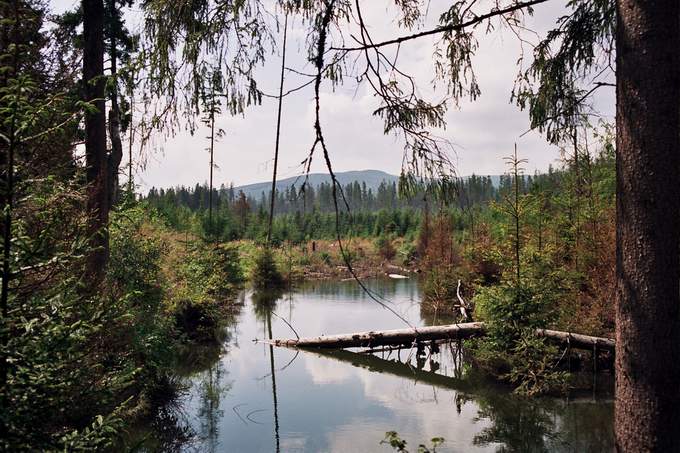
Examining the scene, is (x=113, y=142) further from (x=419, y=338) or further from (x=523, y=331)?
(x=523, y=331)

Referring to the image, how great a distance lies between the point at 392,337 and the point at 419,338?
751 mm

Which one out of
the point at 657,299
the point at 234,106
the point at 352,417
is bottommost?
the point at 352,417

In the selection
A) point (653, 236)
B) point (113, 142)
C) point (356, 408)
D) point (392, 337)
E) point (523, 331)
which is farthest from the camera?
point (113, 142)

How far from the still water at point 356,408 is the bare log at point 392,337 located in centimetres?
39

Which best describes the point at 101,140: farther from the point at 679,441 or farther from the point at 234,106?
the point at 679,441

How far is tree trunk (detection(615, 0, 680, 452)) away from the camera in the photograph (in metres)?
2.86

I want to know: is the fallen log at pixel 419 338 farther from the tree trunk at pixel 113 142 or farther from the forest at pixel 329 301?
the tree trunk at pixel 113 142

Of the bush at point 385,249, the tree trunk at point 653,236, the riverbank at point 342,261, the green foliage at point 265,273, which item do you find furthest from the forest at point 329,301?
the bush at point 385,249

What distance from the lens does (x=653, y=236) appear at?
9.46ft

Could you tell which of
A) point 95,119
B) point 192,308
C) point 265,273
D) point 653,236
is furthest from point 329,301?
point 653,236

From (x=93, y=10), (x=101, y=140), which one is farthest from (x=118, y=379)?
(x=93, y=10)

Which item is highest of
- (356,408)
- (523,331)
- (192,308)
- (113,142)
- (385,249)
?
(113,142)

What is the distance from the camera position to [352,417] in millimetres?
10703

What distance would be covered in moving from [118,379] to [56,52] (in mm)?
5908
